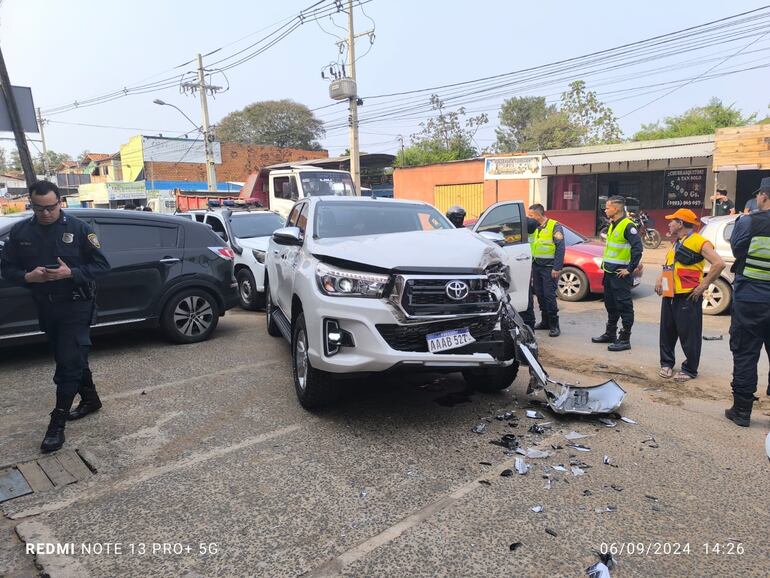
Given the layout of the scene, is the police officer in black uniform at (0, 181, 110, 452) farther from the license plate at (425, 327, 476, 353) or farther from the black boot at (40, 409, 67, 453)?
the license plate at (425, 327, 476, 353)

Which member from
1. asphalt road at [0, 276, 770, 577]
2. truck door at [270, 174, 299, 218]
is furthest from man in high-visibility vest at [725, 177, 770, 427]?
truck door at [270, 174, 299, 218]

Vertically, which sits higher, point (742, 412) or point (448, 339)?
point (448, 339)

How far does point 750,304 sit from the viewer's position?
13.4 feet

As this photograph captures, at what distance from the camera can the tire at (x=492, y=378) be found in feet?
14.9

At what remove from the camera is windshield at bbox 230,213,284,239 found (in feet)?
31.9

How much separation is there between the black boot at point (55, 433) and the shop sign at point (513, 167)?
19.5 metres

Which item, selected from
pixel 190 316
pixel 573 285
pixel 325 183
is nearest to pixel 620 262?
pixel 573 285

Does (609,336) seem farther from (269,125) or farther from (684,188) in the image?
(269,125)

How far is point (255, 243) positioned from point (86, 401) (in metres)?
4.98

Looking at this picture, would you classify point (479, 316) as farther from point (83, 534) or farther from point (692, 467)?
point (83, 534)

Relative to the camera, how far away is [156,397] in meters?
4.83

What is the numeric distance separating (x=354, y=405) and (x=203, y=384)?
65.3 inches

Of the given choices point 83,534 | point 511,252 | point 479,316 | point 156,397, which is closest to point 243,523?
point 83,534

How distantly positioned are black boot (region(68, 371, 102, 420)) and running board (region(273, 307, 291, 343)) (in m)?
1.66
